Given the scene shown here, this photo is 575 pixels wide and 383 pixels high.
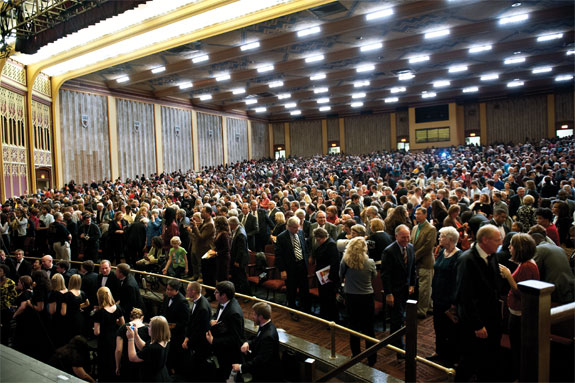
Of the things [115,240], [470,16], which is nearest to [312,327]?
[115,240]

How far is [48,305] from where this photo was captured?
4.84 m

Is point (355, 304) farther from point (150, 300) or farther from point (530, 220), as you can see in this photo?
point (150, 300)

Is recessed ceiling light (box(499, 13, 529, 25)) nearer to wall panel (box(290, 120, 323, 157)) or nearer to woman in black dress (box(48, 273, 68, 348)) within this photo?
woman in black dress (box(48, 273, 68, 348))

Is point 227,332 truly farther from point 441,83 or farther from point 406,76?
point 441,83

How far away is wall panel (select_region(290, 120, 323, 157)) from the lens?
3347cm

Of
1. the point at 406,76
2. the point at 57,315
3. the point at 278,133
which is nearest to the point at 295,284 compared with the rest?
the point at 57,315

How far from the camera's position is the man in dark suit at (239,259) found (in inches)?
218

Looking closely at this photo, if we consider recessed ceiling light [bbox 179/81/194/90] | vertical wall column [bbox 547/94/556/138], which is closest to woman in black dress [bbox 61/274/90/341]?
recessed ceiling light [bbox 179/81/194/90]

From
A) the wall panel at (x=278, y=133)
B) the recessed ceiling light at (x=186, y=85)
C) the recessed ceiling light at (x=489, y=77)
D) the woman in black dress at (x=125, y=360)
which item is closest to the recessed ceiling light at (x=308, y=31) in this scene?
the recessed ceiling light at (x=186, y=85)

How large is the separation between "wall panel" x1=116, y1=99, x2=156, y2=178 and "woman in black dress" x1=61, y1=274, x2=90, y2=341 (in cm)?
1731

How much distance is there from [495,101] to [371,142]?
939 cm

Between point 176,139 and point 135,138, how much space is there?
10.5 feet

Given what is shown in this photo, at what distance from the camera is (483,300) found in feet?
10.0

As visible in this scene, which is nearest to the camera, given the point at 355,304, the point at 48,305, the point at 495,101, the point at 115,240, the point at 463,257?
the point at 463,257
